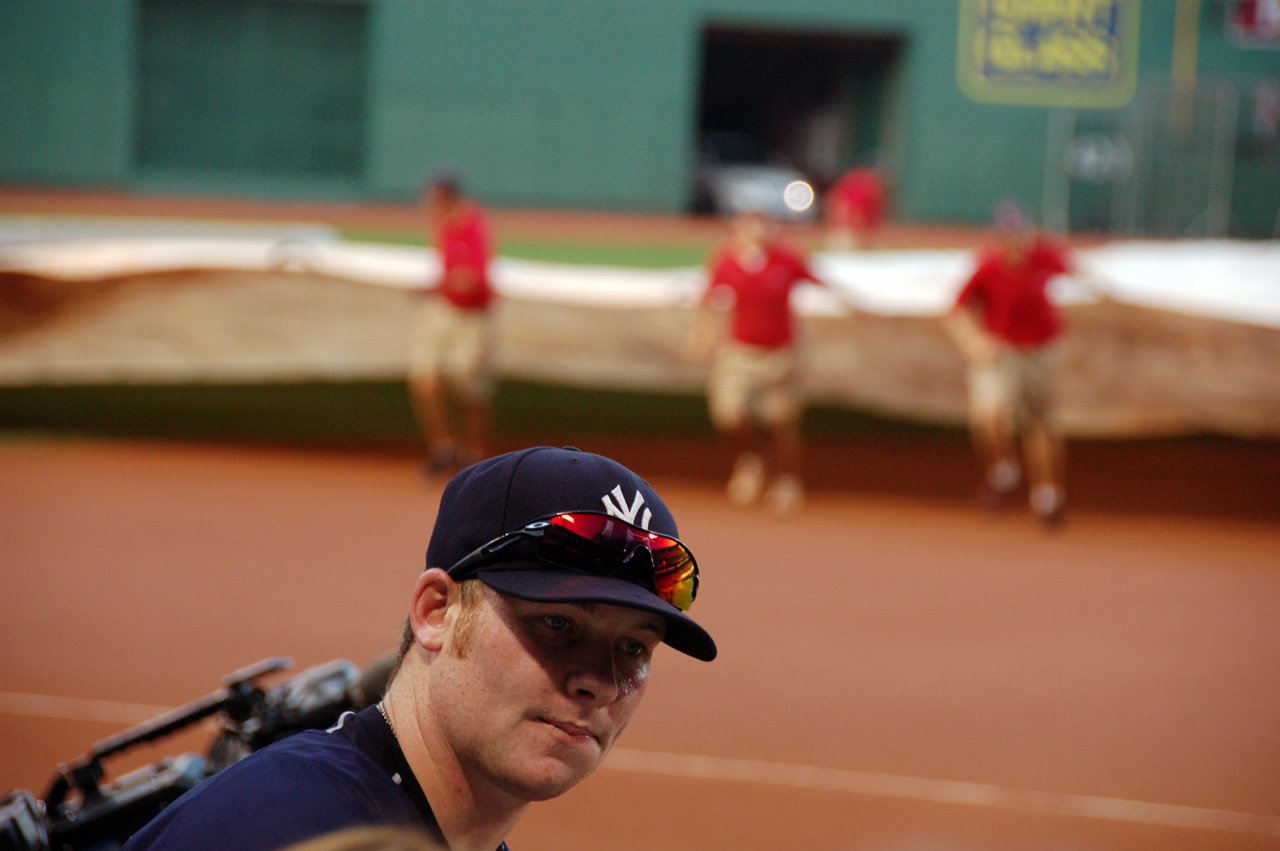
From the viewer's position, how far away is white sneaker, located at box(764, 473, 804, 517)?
975 centimetres

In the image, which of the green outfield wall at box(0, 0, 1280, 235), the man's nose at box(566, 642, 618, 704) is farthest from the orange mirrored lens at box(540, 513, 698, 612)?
the green outfield wall at box(0, 0, 1280, 235)

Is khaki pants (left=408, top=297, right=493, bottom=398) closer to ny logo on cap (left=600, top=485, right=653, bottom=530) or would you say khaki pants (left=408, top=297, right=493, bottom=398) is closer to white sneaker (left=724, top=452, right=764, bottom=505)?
white sneaker (left=724, top=452, right=764, bottom=505)

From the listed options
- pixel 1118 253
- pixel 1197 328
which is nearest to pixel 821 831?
pixel 1197 328

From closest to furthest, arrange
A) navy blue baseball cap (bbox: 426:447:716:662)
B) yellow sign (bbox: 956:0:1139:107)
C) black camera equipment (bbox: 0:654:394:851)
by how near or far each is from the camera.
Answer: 1. navy blue baseball cap (bbox: 426:447:716:662)
2. black camera equipment (bbox: 0:654:394:851)
3. yellow sign (bbox: 956:0:1139:107)

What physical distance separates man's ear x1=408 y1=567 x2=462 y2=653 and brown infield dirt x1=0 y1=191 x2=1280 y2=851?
2.92 m

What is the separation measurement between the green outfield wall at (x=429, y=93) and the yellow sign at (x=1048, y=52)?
1.08 feet

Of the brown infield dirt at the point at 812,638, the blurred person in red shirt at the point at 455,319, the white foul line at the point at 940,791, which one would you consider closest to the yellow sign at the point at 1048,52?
the brown infield dirt at the point at 812,638

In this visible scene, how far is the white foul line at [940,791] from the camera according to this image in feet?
15.3

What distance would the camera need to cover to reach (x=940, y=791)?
482 centimetres

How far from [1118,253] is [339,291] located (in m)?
7.41

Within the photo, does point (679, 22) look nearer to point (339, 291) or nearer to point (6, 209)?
point (6, 209)

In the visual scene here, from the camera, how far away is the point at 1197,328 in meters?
9.78

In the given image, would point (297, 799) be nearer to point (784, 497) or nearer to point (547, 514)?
point (547, 514)

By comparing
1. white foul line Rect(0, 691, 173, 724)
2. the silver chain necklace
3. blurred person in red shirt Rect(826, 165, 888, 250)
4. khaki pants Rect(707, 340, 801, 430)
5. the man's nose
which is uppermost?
blurred person in red shirt Rect(826, 165, 888, 250)
